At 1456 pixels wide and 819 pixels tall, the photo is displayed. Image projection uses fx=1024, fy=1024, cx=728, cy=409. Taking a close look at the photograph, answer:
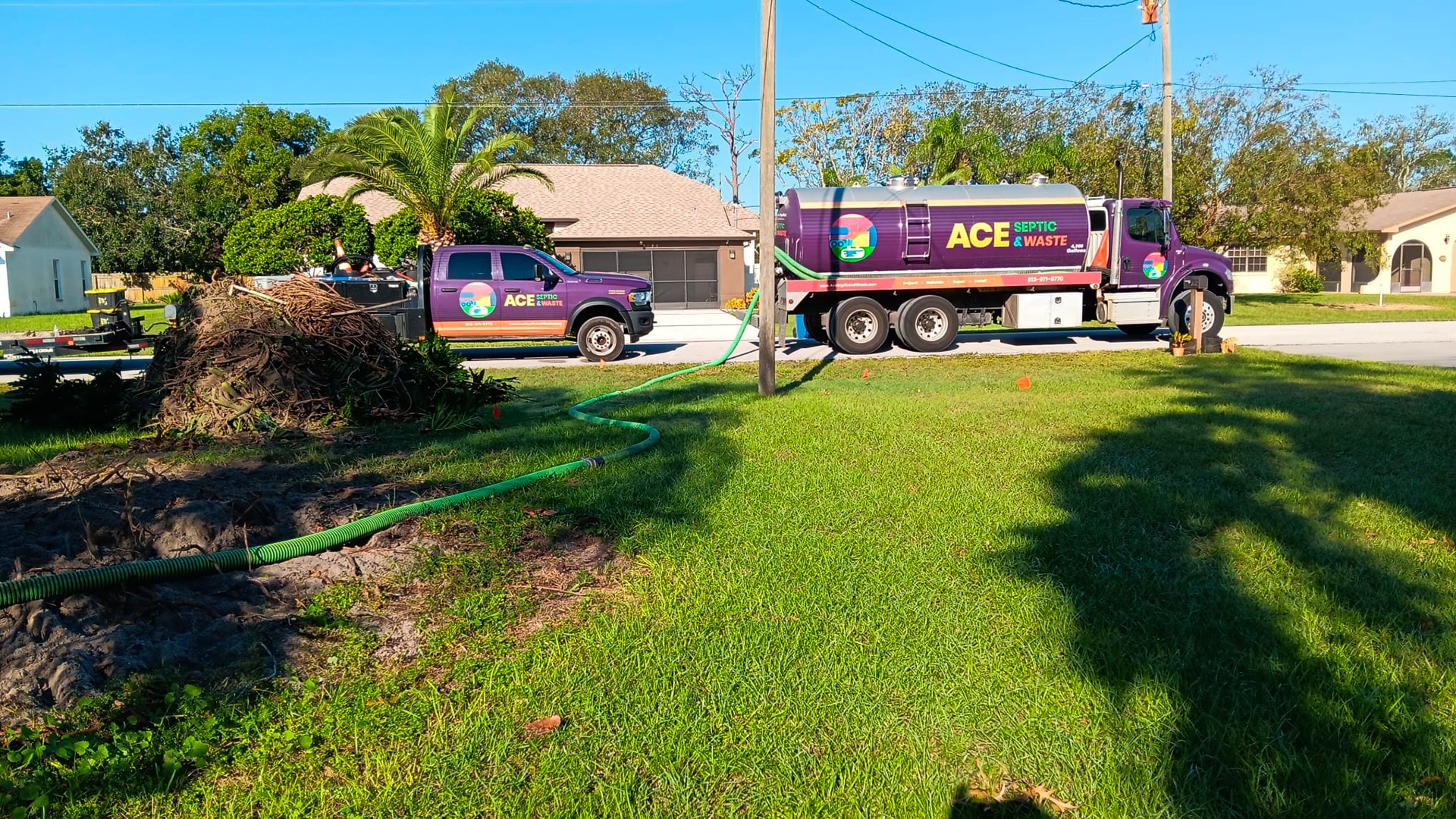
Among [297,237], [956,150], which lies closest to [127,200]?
[297,237]

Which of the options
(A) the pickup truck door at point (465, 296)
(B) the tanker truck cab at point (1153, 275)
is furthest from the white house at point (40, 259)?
(B) the tanker truck cab at point (1153, 275)

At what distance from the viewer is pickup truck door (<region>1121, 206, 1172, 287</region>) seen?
19.8 meters

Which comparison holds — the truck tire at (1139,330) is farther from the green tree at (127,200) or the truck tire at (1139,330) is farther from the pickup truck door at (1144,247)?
the green tree at (127,200)

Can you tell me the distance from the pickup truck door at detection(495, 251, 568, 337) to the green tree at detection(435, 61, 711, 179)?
4488cm

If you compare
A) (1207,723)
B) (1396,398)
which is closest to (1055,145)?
(1396,398)

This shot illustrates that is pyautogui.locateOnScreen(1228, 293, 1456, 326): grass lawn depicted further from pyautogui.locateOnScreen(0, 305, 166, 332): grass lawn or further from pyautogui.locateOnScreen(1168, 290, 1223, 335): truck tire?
pyautogui.locateOnScreen(0, 305, 166, 332): grass lawn

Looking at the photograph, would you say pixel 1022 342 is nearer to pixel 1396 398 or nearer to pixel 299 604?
pixel 1396 398

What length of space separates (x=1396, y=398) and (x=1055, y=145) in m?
24.0

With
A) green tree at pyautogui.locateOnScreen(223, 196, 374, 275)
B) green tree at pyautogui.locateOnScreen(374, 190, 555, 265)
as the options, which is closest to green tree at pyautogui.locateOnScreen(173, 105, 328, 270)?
green tree at pyautogui.locateOnScreen(223, 196, 374, 275)

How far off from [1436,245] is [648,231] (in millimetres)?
35305

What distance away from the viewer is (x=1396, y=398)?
33.8 ft

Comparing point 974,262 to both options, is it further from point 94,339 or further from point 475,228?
point 94,339

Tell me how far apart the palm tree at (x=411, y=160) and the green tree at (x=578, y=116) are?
35325 mm

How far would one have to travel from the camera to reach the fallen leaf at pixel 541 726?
3447 mm
